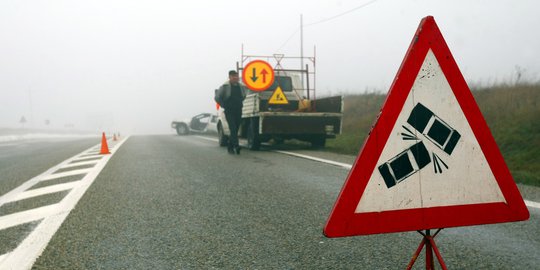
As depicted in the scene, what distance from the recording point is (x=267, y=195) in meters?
5.28

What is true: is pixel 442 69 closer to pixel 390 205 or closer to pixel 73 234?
pixel 390 205

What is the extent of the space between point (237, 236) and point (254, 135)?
8829 mm

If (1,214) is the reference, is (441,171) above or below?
above

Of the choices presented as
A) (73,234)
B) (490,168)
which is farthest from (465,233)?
(73,234)

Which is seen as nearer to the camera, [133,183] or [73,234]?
[73,234]

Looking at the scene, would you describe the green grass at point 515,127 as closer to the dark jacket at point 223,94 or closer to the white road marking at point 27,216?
the dark jacket at point 223,94

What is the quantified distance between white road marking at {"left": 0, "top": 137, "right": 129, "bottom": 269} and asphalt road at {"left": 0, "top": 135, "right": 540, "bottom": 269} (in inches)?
3.4

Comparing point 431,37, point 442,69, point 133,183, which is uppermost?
point 431,37

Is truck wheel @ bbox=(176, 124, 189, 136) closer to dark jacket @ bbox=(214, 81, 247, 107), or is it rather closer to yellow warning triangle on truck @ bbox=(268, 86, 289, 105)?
yellow warning triangle on truck @ bbox=(268, 86, 289, 105)

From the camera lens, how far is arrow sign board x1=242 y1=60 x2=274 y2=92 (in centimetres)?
1313

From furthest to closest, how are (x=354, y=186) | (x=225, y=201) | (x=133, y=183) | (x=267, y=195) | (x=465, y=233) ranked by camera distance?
(x=133, y=183) → (x=267, y=195) → (x=225, y=201) → (x=465, y=233) → (x=354, y=186)

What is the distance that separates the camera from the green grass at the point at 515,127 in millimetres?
7898

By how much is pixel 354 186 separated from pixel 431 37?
0.77 metres

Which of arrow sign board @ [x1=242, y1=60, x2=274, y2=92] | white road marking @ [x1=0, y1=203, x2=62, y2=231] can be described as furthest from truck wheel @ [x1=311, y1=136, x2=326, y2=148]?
white road marking @ [x1=0, y1=203, x2=62, y2=231]
